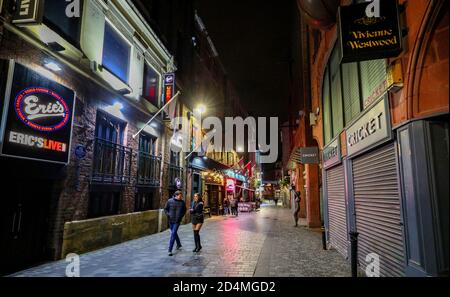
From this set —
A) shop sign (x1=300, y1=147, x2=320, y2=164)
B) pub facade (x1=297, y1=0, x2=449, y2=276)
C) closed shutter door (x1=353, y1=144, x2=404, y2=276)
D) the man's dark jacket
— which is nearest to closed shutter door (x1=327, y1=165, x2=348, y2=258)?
pub facade (x1=297, y1=0, x2=449, y2=276)

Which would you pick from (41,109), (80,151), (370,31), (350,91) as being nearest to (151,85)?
(80,151)

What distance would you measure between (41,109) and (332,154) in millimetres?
9338

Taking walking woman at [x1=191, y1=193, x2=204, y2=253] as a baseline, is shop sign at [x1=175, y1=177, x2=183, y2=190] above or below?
above

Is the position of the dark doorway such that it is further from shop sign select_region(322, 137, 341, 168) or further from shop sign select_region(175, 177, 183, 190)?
shop sign select_region(322, 137, 341, 168)

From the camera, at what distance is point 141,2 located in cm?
1393

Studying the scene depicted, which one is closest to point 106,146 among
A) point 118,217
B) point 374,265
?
point 118,217

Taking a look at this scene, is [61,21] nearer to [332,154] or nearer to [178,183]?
[332,154]

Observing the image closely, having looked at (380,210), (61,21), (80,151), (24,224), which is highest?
(61,21)

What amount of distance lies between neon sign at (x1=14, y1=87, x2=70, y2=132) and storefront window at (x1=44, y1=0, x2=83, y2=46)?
2.11 m

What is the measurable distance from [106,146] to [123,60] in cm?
414

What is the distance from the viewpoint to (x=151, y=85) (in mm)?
14516

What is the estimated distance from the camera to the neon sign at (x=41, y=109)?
21.8ft

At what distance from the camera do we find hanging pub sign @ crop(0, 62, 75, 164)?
249 inches
